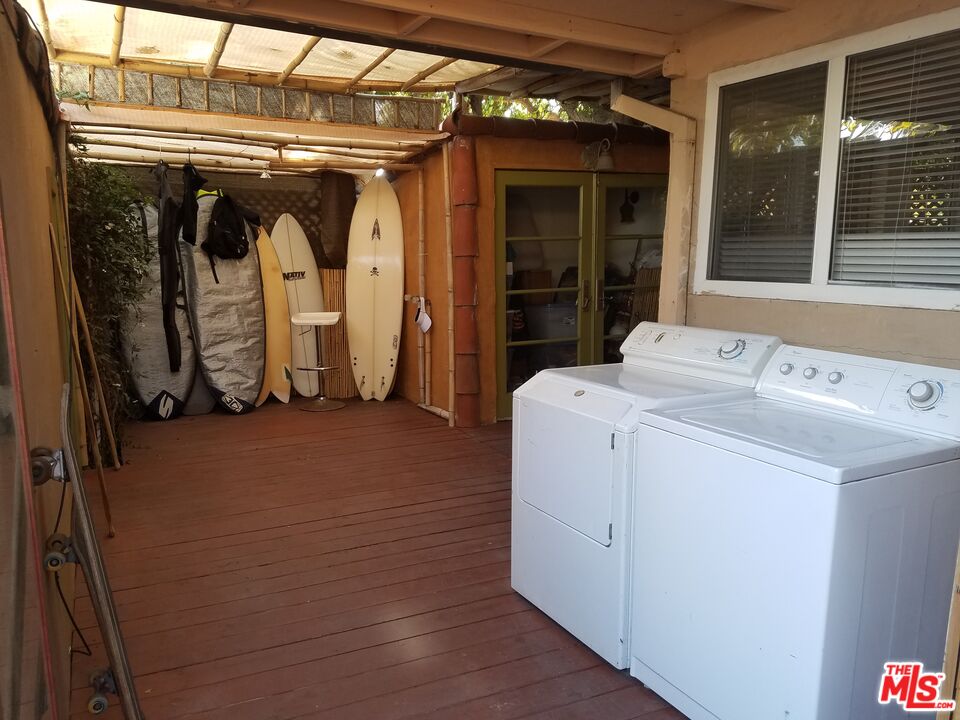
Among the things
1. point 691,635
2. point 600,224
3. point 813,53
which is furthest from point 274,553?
point 600,224

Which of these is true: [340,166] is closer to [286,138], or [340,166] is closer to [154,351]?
[286,138]

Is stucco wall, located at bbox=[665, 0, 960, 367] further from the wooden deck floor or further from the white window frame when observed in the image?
the wooden deck floor

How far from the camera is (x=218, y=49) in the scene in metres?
3.81

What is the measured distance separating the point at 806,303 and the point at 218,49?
11.6 ft

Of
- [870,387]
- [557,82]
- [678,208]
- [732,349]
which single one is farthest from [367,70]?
[870,387]

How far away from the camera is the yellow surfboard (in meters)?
5.35

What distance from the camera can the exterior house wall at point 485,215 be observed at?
14.7 ft

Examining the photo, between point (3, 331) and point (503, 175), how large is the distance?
3.81 m

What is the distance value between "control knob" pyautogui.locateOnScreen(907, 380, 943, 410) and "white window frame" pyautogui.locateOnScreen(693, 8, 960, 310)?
1.22 feet

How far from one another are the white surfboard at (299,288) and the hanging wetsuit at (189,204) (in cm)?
69

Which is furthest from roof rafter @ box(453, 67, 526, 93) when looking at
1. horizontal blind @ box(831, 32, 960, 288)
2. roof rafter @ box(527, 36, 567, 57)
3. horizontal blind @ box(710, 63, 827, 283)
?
horizontal blind @ box(831, 32, 960, 288)

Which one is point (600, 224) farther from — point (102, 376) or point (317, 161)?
point (102, 376)

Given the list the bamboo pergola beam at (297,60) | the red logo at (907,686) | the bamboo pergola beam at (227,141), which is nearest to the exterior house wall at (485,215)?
the bamboo pergola beam at (227,141)

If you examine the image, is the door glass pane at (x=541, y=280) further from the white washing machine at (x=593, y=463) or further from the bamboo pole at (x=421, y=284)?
the white washing machine at (x=593, y=463)
